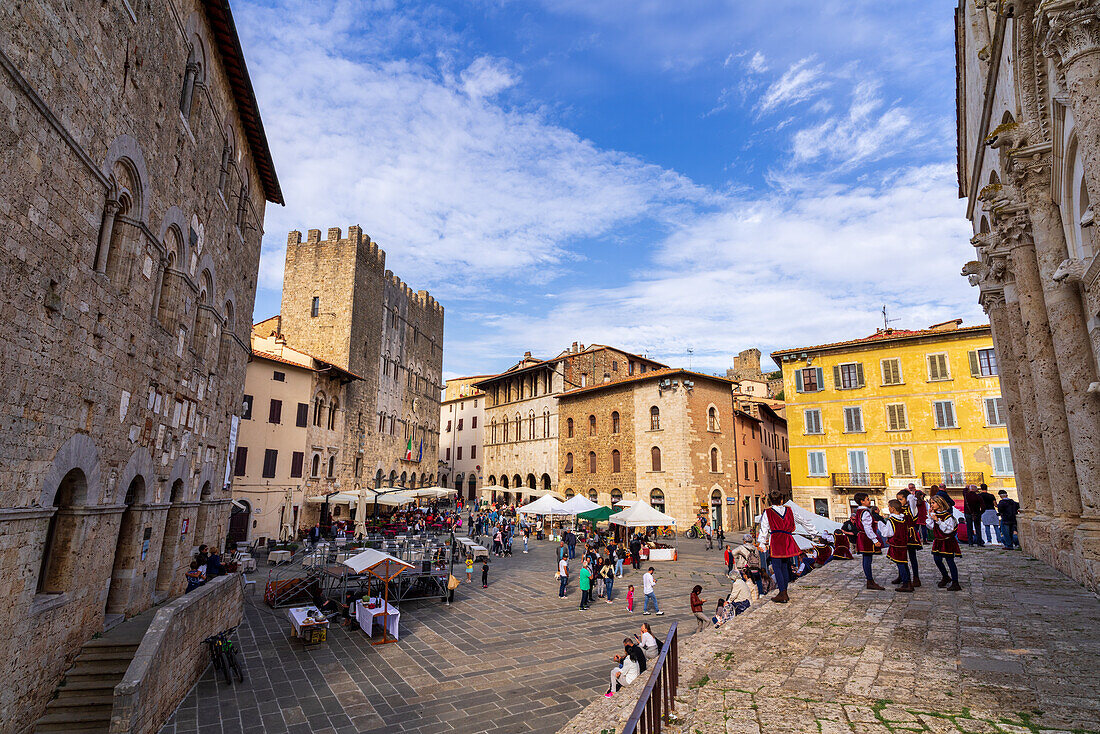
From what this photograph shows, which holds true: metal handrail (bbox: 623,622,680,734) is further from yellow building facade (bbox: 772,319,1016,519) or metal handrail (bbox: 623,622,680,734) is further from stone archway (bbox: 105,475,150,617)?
yellow building facade (bbox: 772,319,1016,519)

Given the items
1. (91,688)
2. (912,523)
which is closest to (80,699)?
(91,688)

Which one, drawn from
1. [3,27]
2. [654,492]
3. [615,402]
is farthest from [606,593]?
[615,402]

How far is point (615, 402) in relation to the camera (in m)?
37.2

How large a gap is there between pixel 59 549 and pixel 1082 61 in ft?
47.1

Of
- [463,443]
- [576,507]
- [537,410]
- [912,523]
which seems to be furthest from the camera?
[463,443]

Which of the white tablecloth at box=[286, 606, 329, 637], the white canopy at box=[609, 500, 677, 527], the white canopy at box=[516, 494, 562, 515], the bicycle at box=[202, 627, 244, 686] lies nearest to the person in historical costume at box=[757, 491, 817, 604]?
the bicycle at box=[202, 627, 244, 686]

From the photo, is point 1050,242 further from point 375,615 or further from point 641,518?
point 375,615

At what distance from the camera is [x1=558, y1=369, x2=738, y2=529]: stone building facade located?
32.8 meters

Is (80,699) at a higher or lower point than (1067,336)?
lower

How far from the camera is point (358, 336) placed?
35.7m

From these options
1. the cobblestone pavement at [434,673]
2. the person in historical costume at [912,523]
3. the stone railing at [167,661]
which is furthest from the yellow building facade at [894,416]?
the stone railing at [167,661]

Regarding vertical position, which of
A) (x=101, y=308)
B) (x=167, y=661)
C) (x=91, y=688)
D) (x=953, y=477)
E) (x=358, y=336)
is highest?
(x=358, y=336)

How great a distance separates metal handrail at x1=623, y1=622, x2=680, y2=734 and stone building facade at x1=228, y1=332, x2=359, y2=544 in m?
23.0

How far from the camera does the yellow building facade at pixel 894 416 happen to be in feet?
82.6
